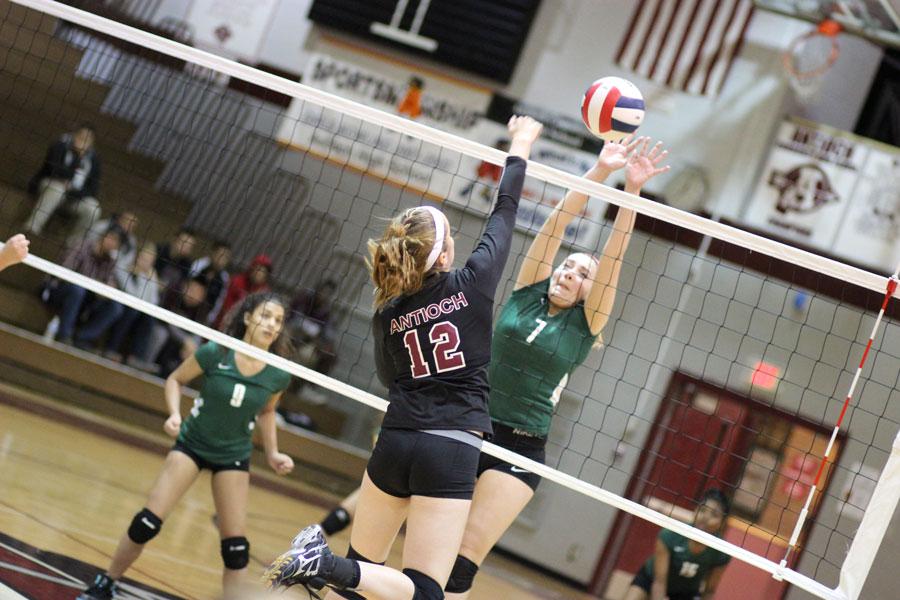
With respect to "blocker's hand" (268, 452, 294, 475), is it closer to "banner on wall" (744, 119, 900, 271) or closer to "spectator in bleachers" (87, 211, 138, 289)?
"spectator in bleachers" (87, 211, 138, 289)

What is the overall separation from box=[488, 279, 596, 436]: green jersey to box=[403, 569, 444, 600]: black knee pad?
3.74ft

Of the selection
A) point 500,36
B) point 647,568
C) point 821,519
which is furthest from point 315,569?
point 500,36

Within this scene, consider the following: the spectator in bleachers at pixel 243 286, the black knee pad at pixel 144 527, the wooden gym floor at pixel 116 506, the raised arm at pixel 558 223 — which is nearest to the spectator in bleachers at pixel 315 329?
the spectator in bleachers at pixel 243 286

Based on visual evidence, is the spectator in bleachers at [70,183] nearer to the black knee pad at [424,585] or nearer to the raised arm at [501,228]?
the raised arm at [501,228]

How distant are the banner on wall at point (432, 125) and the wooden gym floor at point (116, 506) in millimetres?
4170

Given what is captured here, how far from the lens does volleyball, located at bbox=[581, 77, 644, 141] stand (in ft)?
16.3

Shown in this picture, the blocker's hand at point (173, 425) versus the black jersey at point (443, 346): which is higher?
the black jersey at point (443, 346)

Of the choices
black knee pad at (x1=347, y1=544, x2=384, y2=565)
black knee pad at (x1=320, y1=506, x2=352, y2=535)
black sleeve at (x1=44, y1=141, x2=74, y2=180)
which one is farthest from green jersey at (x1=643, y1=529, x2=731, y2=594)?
black sleeve at (x1=44, y1=141, x2=74, y2=180)

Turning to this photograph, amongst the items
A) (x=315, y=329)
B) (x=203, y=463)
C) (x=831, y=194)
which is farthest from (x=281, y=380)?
(x=831, y=194)

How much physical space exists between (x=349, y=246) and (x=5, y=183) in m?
4.27

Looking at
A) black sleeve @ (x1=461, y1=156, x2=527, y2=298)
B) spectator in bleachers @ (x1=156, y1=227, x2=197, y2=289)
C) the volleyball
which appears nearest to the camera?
black sleeve @ (x1=461, y1=156, x2=527, y2=298)

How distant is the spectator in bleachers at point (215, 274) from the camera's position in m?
11.4

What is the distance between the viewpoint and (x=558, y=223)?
16.1ft

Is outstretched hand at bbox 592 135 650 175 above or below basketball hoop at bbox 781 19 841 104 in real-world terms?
below
